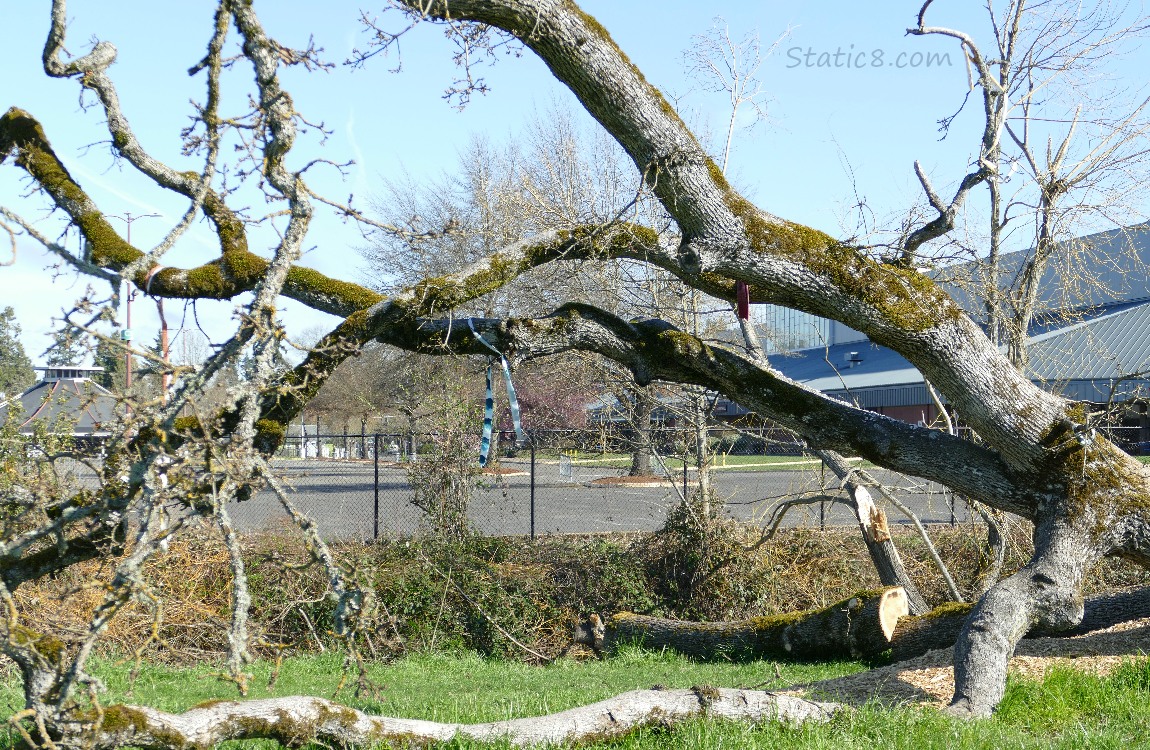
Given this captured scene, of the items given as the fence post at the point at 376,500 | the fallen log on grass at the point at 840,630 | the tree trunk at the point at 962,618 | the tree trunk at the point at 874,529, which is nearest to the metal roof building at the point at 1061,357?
the tree trunk at the point at 874,529

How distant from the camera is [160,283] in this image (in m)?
6.23

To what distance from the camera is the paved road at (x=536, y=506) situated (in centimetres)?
1359

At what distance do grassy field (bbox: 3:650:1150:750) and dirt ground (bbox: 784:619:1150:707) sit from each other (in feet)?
1.60

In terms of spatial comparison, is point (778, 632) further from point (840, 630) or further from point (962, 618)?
point (962, 618)

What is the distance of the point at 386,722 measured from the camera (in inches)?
183

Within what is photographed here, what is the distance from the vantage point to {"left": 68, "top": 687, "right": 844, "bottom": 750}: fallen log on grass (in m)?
4.15

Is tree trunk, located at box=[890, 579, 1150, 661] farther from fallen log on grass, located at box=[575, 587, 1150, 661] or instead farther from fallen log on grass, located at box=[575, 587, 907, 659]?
fallen log on grass, located at box=[575, 587, 907, 659]

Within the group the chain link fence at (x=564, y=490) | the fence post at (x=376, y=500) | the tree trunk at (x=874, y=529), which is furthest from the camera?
the fence post at (x=376, y=500)

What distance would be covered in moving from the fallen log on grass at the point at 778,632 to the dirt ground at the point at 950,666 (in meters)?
0.81

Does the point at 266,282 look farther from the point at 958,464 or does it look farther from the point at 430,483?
the point at 430,483

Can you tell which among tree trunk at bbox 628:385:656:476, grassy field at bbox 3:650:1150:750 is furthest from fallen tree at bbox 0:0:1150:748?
tree trunk at bbox 628:385:656:476

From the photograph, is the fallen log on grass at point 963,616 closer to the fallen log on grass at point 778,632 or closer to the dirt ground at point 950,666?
the dirt ground at point 950,666

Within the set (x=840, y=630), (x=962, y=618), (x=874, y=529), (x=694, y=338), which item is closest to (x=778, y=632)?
(x=840, y=630)

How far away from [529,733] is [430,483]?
25.5ft
